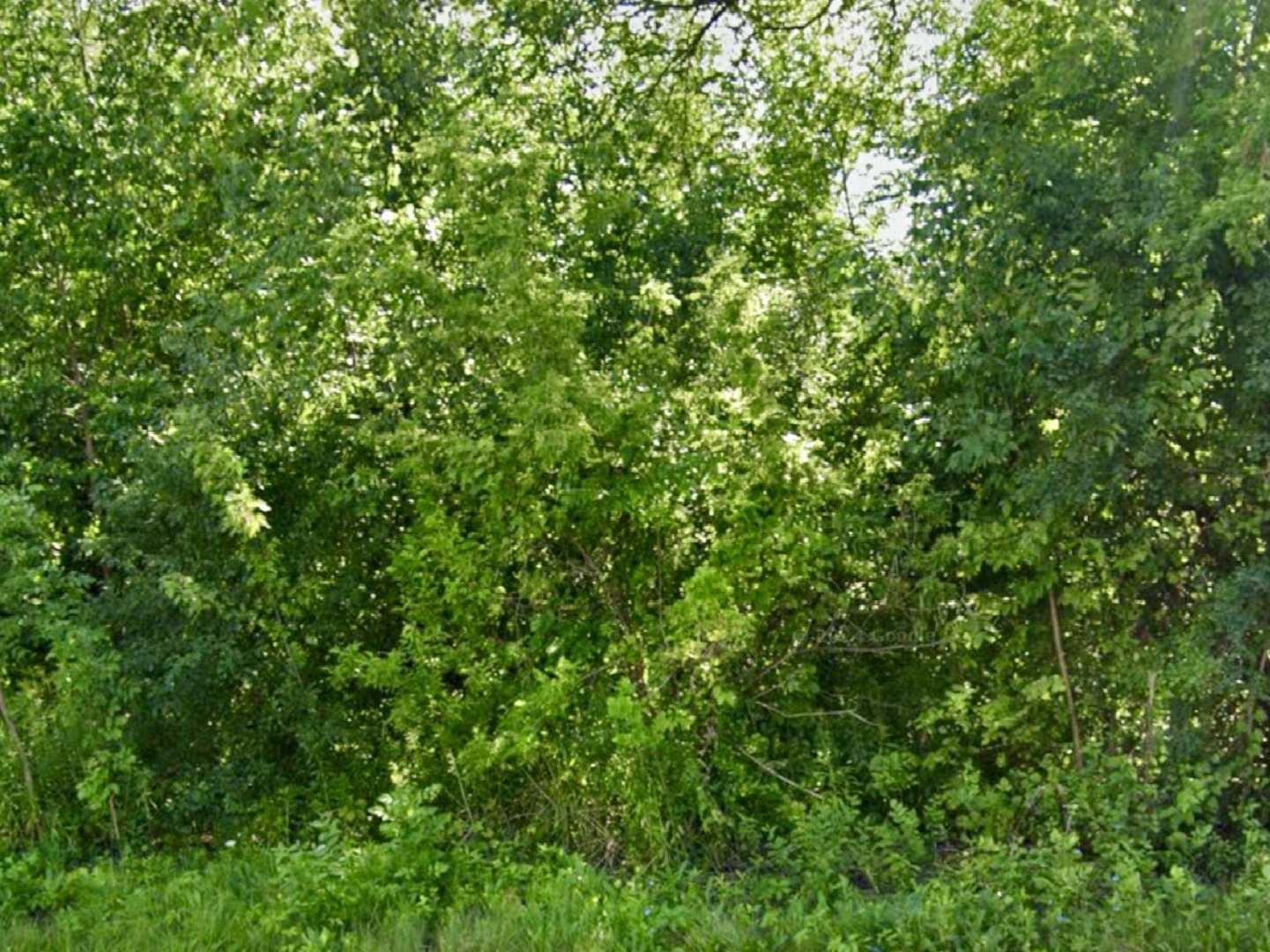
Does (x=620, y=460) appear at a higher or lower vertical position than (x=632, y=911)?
higher

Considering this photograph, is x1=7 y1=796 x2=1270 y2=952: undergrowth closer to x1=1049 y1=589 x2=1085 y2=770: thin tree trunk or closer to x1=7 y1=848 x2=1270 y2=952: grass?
x1=7 y1=848 x2=1270 y2=952: grass

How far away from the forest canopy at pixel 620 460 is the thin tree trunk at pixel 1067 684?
0.11 ft

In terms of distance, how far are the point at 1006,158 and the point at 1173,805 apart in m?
2.85

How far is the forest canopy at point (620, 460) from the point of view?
5820mm

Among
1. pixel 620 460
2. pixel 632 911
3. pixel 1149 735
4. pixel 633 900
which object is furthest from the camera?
pixel 620 460

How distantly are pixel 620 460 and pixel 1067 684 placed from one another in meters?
2.31

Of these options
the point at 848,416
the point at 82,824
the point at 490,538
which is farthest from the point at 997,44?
the point at 82,824

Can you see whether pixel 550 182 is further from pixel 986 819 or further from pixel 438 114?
pixel 986 819

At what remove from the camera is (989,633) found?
20.5 ft

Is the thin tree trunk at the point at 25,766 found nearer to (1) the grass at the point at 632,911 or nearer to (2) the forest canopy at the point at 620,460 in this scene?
(2) the forest canopy at the point at 620,460

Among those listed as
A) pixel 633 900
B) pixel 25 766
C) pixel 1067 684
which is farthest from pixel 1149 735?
pixel 25 766

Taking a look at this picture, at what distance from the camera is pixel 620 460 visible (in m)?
6.30

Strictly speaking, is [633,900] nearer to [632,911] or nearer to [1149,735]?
[632,911]

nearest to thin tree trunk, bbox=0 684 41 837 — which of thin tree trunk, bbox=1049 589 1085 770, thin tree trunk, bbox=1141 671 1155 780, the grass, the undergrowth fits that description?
the undergrowth
